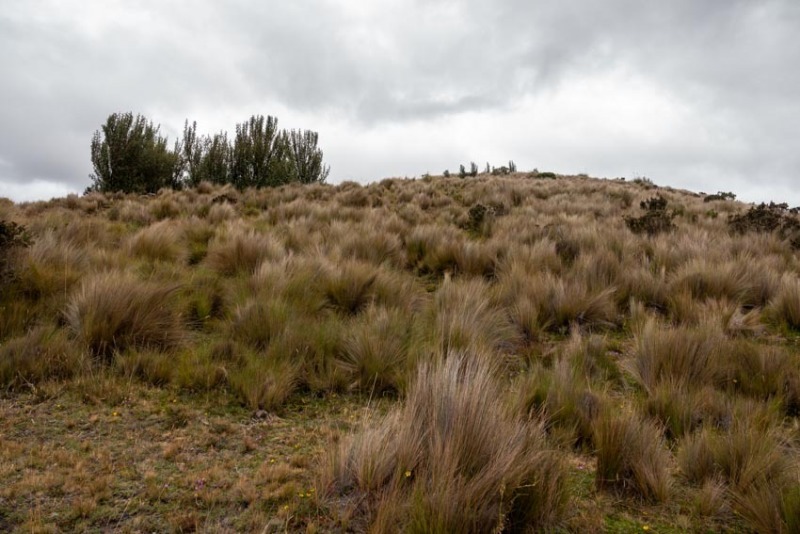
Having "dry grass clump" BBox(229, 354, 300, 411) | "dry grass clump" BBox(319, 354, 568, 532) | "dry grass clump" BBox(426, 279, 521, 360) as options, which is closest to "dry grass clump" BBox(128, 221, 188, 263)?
"dry grass clump" BBox(229, 354, 300, 411)

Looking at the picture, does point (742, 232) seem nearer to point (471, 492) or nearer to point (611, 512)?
point (611, 512)

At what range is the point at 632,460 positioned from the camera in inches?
96.2

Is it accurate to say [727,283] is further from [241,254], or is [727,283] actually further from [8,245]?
[8,245]

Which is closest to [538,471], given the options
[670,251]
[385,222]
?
[670,251]

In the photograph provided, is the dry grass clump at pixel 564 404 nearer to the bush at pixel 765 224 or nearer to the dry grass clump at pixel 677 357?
the dry grass clump at pixel 677 357

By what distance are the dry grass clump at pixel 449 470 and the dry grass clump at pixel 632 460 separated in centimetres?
35

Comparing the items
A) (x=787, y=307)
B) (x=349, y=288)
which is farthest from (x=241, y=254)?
(x=787, y=307)

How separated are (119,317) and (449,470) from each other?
3.01 meters

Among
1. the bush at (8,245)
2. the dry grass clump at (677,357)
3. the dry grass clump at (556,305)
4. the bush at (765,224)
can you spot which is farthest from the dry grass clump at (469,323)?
the bush at (765,224)

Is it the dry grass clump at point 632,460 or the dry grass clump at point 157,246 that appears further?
the dry grass clump at point 157,246

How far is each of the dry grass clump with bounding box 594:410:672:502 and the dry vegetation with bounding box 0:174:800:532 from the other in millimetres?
11

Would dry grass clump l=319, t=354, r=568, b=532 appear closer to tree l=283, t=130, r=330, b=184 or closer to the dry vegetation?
the dry vegetation

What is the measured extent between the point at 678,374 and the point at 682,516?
1.64 metres

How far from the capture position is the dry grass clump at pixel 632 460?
234 cm
